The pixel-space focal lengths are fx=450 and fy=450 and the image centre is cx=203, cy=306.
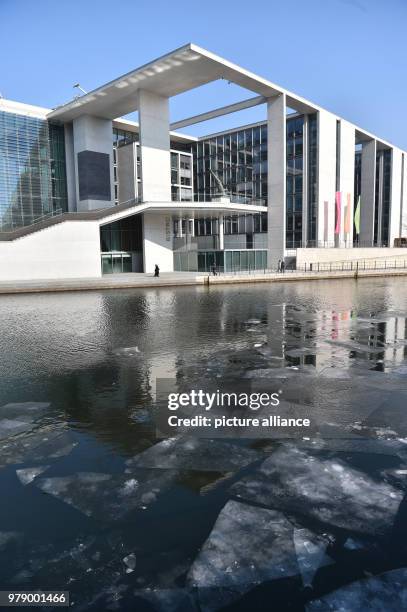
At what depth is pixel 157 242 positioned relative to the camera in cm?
4269

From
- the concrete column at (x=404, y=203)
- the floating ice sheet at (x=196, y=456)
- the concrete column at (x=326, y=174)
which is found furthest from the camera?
the concrete column at (x=404, y=203)

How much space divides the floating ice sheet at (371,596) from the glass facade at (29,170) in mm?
42413

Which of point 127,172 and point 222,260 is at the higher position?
point 127,172

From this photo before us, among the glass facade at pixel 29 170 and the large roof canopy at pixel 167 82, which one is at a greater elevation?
the large roof canopy at pixel 167 82

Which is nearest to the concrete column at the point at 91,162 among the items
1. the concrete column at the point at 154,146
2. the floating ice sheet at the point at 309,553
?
the concrete column at the point at 154,146

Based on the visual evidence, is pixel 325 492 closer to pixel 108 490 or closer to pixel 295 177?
pixel 108 490

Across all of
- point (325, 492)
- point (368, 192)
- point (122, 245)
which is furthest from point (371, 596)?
point (368, 192)

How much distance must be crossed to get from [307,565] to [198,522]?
3.78 feet

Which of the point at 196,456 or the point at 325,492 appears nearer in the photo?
the point at 325,492

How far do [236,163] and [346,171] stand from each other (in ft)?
51.9

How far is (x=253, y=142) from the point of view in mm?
62688

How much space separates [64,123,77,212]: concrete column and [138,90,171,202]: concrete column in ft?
30.0

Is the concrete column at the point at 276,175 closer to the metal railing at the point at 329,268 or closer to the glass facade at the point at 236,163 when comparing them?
the metal railing at the point at 329,268

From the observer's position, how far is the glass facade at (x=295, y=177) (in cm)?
5462
